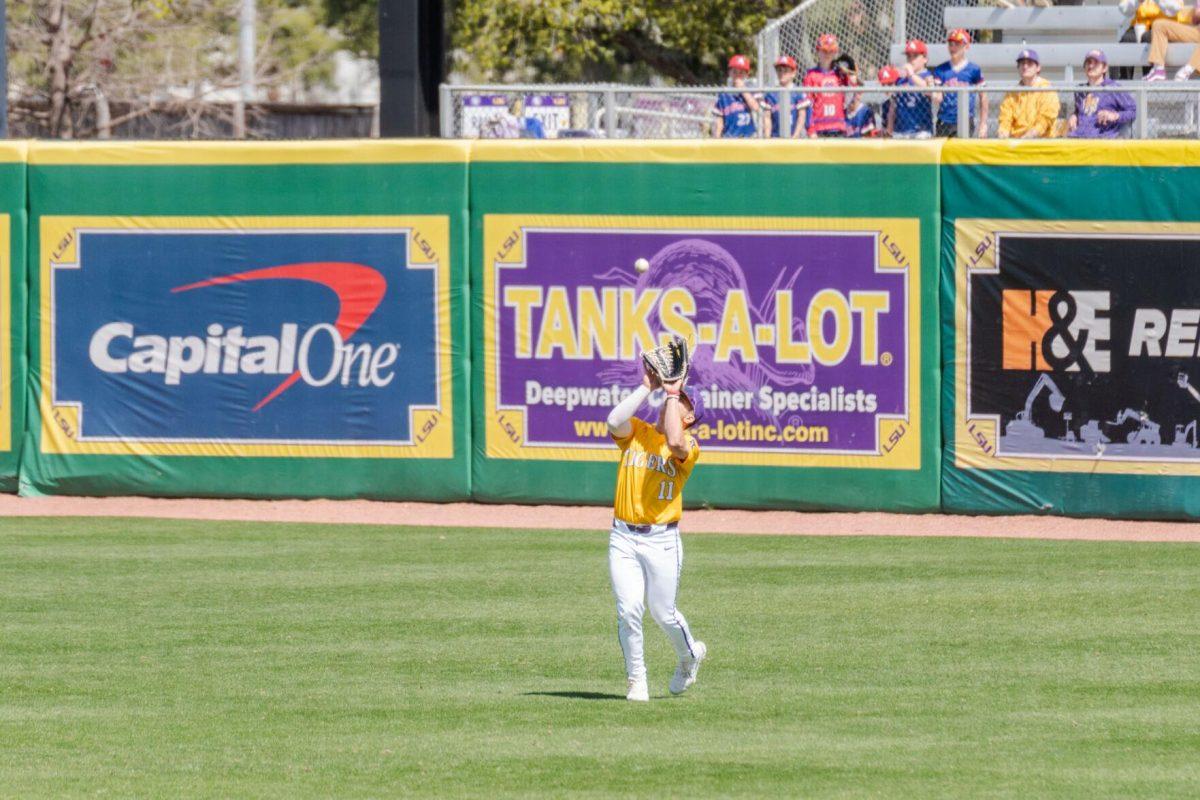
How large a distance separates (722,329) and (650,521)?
24.3 feet

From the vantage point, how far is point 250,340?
1633 cm

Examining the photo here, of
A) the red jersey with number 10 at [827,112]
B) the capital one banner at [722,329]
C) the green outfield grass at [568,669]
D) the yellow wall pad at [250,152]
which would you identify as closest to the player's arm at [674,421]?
the green outfield grass at [568,669]

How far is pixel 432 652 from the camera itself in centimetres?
991

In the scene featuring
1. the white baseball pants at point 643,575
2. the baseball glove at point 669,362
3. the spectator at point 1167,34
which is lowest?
the white baseball pants at point 643,575

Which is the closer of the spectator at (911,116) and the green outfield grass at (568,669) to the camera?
the green outfield grass at (568,669)

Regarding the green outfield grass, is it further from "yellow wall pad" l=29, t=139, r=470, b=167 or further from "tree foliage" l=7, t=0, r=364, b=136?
"tree foliage" l=7, t=0, r=364, b=136

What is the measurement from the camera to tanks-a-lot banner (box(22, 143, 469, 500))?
16.0 meters

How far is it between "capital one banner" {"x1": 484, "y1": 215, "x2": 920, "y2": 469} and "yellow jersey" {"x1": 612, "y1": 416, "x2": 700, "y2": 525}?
253 inches

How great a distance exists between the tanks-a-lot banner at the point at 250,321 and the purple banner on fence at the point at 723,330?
2.41 ft

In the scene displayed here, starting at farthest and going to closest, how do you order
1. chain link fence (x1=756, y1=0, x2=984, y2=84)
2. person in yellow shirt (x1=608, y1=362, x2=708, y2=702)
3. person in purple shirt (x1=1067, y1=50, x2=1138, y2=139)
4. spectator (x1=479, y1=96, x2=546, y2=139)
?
chain link fence (x1=756, y1=0, x2=984, y2=84)
spectator (x1=479, y1=96, x2=546, y2=139)
person in purple shirt (x1=1067, y1=50, x2=1138, y2=139)
person in yellow shirt (x1=608, y1=362, x2=708, y2=702)

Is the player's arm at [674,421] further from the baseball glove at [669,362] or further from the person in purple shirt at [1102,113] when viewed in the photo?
the person in purple shirt at [1102,113]

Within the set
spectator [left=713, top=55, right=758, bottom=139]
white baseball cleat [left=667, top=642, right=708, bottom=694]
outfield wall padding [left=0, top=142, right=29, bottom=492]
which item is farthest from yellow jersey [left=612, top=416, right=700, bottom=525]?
outfield wall padding [left=0, top=142, right=29, bottom=492]

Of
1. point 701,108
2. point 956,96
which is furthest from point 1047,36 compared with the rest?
point 956,96

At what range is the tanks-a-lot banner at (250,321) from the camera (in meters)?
16.0
